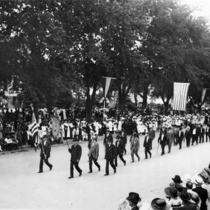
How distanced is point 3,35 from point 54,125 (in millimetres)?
6981

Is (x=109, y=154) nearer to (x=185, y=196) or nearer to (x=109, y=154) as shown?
(x=109, y=154)

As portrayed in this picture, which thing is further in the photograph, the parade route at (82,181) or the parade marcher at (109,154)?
the parade marcher at (109,154)

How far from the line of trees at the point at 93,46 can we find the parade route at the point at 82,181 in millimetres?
7646

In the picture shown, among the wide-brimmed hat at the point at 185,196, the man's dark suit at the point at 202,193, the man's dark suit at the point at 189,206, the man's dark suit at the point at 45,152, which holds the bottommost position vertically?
the man's dark suit at the point at 45,152

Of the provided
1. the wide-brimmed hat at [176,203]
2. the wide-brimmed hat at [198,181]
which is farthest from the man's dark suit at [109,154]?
the wide-brimmed hat at [176,203]

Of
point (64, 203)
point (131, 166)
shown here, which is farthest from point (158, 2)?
point (64, 203)

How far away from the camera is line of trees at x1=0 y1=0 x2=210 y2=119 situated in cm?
2364

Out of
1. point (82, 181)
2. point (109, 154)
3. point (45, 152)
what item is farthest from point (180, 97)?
point (45, 152)

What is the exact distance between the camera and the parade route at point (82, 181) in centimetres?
1030

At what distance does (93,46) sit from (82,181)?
60.7 feet

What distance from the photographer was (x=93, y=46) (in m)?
29.7

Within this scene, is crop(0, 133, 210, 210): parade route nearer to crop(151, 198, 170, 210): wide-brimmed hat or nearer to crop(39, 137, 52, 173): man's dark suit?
crop(39, 137, 52, 173): man's dark suit

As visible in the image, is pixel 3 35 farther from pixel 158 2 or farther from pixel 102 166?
pixel 158 2

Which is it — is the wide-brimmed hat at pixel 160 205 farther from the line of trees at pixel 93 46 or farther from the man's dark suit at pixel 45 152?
the line of trees at pixel 93 46
